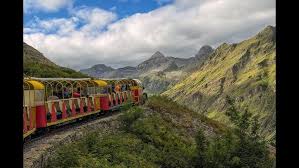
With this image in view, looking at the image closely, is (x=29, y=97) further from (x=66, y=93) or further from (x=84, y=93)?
(x=84, y=93)

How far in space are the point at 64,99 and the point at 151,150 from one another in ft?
20.8

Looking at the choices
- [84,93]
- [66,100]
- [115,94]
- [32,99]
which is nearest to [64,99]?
[66,100]

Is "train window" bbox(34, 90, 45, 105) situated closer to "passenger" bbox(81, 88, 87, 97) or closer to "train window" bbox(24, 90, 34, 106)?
"train window" bbox(24, 90, 34, 106)

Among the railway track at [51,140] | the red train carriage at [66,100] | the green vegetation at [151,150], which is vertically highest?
the red train carriage at [66,100]

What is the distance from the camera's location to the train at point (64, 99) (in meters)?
20.6

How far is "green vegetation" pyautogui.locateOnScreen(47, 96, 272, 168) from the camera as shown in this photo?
1916 centimetres

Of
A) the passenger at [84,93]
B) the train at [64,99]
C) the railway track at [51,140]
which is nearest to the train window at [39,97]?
the train at [64,99]

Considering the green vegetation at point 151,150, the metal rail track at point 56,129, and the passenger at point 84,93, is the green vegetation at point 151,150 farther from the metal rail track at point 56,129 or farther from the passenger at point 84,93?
the passenger at point 84,93

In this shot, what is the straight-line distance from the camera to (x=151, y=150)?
2528cm

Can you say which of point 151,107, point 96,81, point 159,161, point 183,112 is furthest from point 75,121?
point 183,112

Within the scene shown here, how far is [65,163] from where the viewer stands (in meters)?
17.2

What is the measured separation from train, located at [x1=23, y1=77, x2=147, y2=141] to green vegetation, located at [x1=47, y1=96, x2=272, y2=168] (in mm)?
2520

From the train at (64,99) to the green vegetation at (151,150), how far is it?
8.27 ft
